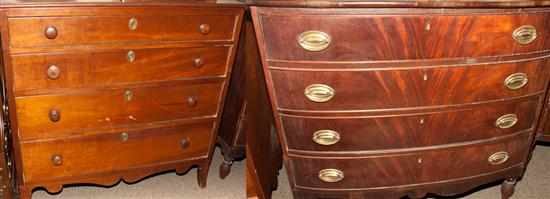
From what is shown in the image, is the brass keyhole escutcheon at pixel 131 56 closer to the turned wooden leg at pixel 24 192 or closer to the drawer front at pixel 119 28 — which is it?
the drawer front at pixel 119 28

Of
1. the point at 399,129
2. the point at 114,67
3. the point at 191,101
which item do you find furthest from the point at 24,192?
the point at 399,129

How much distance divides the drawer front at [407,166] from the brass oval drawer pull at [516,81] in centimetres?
29

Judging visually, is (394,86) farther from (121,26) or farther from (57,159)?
(57,159)

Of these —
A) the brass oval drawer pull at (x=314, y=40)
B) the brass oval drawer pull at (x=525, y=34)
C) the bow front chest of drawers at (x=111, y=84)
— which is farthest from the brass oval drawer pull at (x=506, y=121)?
the bow front chest of drawers at (x=111, y=84)

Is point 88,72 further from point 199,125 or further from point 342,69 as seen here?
point 342,69

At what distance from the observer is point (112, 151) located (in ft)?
7.06

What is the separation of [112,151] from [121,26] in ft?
2.02

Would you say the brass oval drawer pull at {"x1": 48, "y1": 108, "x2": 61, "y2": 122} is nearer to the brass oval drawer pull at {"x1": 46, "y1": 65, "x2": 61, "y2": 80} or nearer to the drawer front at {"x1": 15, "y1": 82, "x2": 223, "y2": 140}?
the drawer front at {"x1": 15, "y1": 82, "x2": 223, "y2": 140}

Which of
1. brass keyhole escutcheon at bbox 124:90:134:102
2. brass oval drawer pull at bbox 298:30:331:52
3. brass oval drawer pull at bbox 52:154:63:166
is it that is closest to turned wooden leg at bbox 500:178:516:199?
brass oval drawer pull at bbox 298:30:331:52

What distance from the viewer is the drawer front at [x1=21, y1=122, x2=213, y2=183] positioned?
2014 mm

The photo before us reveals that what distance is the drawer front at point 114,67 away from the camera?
5.97 feet

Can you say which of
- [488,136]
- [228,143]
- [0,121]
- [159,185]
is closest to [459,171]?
[488,136]

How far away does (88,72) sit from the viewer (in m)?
1.93

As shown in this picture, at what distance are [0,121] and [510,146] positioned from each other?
225cm
